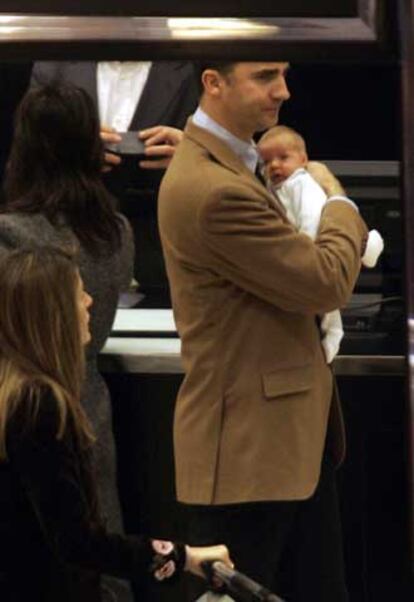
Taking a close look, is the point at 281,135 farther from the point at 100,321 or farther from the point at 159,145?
the point at 100,321

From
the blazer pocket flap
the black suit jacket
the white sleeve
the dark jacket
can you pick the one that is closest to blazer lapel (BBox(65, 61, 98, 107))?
the black suit jacket

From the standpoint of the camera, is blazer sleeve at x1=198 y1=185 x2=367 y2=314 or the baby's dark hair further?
the baby's dark hair

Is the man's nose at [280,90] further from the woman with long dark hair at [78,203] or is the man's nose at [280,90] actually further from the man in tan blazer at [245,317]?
the woman with long dark hair at [78,203]

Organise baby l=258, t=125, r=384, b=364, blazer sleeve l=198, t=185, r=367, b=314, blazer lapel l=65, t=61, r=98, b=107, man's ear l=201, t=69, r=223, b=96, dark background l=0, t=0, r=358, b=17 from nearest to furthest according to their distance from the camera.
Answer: dark background l=0, t=0, r=358, b=17 < blazer sleeve l=198, t=185, r=367, b=314 < man's ear l=201, t=69, r=223, b=96 < baby l=258, t=125, r=384, b=364 < blazer lapel l=65, t=61, r=98, b=107

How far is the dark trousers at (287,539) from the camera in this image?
3186 millimetres

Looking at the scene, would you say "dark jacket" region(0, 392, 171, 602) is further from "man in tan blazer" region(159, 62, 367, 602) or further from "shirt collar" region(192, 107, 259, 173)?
"shirt collar" region(192, 107, 259, 173)

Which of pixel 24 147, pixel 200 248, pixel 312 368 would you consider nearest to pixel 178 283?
pixel 200 248

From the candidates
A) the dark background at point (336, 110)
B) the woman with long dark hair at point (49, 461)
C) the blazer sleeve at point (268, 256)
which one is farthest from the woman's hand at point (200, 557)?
the dark background at point (336, 110)

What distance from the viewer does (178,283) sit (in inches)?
125

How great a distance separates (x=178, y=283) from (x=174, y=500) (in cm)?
69

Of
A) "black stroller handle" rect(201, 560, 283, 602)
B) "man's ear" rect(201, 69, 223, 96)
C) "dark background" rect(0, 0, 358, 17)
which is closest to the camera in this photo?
"black stroller handle" rect(201, 560, 283, 602)

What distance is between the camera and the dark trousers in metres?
3.19

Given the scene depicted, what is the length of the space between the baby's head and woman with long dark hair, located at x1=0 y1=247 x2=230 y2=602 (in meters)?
0.72

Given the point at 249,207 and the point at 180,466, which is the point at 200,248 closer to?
the point at 249,207
